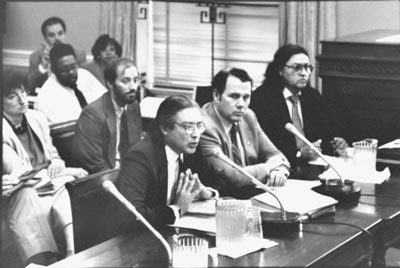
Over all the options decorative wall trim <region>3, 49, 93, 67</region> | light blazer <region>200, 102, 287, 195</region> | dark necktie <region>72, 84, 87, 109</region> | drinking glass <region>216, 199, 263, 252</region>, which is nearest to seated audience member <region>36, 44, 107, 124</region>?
dark necktie <region>72, 84, 87, 109</region>

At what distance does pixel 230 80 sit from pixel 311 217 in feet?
3.97

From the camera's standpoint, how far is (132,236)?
2703 mm

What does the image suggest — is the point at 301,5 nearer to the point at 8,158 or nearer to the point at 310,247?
the point at 8,158

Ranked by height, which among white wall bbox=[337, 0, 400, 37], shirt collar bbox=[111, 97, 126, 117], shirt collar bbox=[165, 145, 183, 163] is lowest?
shirt collar bbox=[165, 145, 183, 163]

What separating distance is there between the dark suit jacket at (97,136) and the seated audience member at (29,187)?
0.14 metres

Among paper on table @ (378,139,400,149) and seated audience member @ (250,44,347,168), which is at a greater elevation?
seated audience member @ (250,44,347,168)

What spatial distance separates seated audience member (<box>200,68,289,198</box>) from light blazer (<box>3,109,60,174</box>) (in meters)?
1.02

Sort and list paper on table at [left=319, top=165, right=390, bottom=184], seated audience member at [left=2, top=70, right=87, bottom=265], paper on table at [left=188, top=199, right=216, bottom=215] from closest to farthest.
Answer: paper on table at [left=188, top=199, right=216, bottom=215]
paper on table at [left=319, top=165, right=390, bottom=184]
seated audience member at [left=2, top=70, right=87, bottom=265]

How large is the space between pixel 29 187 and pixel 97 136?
0.78 meters

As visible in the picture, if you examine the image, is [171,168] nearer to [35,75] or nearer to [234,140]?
[234,140]

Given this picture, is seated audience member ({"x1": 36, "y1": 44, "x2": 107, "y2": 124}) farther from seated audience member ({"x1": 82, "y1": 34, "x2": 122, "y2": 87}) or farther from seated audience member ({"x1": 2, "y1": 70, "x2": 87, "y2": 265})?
seated audience member ({"x1": 2, "y1": 70, "x2": 87, "y2": 265})

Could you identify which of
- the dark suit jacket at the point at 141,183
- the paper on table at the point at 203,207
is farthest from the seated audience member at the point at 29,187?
the paper on table at the point at 203,207

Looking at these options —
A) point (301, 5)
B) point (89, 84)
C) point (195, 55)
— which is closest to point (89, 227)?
point (89, 84)

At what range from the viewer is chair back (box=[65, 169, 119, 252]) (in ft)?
9.66
